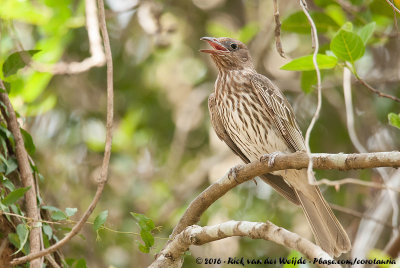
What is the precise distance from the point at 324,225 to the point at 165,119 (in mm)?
2705

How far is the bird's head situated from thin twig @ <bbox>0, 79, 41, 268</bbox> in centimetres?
189

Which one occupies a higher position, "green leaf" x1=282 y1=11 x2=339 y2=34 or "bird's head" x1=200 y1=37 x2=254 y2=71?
"green leaf" x1=282 y1=11 x2=339 y2=34

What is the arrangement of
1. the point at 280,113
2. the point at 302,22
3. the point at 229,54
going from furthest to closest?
the point at 229,54 < the point at 280,113 < the point at 302,22

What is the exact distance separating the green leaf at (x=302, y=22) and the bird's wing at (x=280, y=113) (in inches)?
17.5

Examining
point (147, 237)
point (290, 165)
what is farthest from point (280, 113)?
point (147, 237)

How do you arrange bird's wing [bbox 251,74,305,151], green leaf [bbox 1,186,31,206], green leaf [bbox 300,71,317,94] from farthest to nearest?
bird's wing [bbox 251,74,305,151] < green leaf [bbox 300,71,317,94] < green leaf [bbox 1,186,31,206]

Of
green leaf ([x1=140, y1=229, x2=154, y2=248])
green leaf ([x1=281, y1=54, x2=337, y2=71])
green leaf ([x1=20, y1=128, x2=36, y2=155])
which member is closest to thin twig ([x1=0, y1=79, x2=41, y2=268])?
green leaf ([x1=20, y1=128, x2=36, y2=155])

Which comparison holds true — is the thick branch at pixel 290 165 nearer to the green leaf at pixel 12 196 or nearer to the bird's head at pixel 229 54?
the green leaf at pixel 12 196

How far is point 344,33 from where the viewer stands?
301 cm

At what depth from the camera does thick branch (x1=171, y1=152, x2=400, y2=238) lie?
237 cm

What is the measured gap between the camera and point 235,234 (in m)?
2.53

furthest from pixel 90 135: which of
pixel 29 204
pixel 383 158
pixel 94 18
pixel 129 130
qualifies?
pixel 383 158

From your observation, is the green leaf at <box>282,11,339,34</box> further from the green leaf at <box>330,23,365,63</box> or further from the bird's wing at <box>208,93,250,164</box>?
the green leaf at <box>330,23,365,63</box>

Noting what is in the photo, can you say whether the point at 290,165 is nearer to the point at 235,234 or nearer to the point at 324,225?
the point at 235,234
